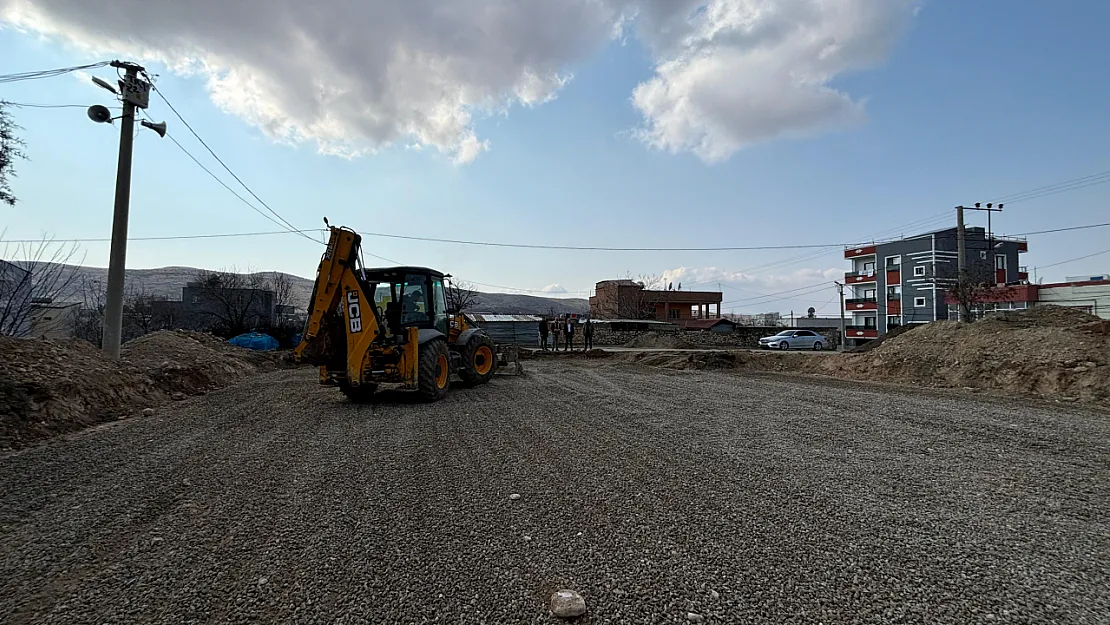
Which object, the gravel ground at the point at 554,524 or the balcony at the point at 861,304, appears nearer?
the gravel ground at the point at 554,524

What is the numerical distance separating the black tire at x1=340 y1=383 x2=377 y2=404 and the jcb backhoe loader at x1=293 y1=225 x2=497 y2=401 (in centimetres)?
2

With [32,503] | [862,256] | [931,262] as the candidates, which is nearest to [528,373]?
[32,503]

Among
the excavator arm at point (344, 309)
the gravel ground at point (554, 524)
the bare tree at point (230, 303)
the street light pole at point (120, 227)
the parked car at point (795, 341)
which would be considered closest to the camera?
the gravel ground at point (554, 524)

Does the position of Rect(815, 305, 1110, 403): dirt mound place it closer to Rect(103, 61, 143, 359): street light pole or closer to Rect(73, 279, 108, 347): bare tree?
Rect(103, 61, 143, 359): street light pole

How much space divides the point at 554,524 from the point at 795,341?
3420 centimetres

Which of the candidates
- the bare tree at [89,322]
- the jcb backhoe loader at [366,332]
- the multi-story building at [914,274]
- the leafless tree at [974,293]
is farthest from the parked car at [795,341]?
the bare tree at [89,322]

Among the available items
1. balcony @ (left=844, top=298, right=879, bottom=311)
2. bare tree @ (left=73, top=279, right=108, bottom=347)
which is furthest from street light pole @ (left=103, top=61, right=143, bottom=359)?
balcony @ (left=844, top=298, right=879, bottom=311)

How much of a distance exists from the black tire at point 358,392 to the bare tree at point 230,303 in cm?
2438

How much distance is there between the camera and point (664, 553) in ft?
10.5

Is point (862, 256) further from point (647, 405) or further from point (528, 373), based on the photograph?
point (647, 405)

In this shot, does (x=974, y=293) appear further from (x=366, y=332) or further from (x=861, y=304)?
(x=366, y=332)

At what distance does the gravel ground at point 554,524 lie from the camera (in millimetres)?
2658

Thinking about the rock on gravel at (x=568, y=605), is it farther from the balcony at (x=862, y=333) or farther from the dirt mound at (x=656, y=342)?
the balcony at (x=862, y=333)

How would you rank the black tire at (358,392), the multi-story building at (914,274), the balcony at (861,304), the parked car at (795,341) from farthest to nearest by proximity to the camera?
1. the balcony at (861,304)
2. the multi-story building at (914,274)
3. the parked car at (795,341)
4. the black tire at (358,392)
